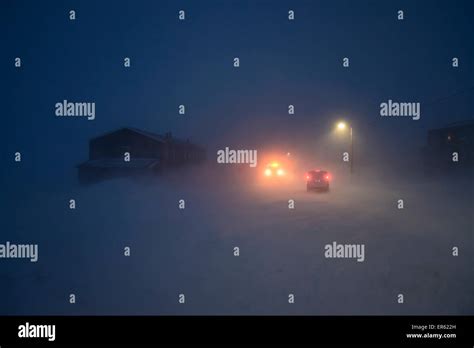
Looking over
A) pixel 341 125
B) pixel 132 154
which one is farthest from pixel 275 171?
pixel 132 154

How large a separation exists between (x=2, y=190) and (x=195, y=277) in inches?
142

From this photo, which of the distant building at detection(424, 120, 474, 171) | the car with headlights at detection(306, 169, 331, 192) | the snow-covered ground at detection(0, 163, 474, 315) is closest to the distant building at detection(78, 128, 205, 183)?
the snow-covered ground at detection(0, 163, 474, 315)

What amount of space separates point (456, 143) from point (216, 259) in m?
4.78

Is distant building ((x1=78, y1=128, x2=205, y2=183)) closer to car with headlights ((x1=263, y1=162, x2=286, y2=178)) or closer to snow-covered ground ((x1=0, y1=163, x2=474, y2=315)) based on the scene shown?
snow-covered ground ((x1=0, y1=163, x2=474, y2=315))

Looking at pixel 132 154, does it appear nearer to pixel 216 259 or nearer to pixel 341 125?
pixel 216 259

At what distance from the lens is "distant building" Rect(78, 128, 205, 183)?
3525mm

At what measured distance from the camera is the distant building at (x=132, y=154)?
3525mm

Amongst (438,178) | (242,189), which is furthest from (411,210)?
Answer: (242,189)

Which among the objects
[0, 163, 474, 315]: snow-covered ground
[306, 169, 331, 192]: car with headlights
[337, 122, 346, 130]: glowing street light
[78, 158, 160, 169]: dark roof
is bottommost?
[0, 163, 474, 315]: snow-covered ground

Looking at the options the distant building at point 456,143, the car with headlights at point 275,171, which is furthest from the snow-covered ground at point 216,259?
the car with headlights at point 275,171

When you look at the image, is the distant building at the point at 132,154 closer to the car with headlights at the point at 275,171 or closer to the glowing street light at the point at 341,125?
the car with headlights at the point at 275,171

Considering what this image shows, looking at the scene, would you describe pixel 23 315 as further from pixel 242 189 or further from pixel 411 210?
pixel 411 210

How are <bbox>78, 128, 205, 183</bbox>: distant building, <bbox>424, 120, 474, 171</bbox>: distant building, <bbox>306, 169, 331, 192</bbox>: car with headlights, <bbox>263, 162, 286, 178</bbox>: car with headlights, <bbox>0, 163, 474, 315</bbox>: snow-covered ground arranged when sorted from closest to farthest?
<bbox>0, 163, 474, 315</bbox>: snow-covered ground → <bbox>424, 120, 474, 171</bbox>: distant building → <bbox>78, 128, 205, 183</bbox>: distant building → <bbox>263, 162, 286, 178</bbox>: car with headlights → <bbox>306, 169, 331, 192</bbox>: car with headlights

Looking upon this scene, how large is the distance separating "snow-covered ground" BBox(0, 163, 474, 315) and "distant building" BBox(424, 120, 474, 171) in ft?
1.35
